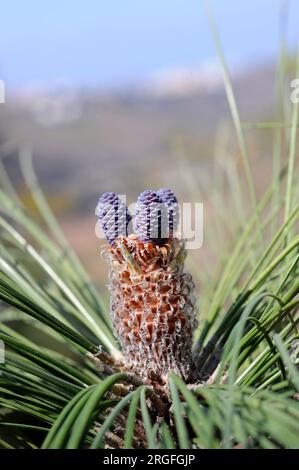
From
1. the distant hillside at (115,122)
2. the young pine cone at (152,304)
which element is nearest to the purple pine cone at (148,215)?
the young pine cone at (152,304)

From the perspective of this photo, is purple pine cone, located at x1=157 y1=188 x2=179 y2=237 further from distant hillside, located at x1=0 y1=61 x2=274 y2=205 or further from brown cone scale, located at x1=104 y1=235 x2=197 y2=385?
distant hillside, located at x1=0 y1=61 x2=274 y2=205

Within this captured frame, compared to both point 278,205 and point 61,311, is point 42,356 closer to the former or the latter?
point 61,311

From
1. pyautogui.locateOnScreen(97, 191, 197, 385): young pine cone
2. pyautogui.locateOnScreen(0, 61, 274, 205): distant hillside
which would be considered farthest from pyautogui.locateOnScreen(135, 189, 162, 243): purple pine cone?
pyautogui.locateOnScreen(0, 61, 274, 205): distant hillside

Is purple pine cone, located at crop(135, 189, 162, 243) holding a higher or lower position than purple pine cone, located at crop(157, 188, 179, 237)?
lower

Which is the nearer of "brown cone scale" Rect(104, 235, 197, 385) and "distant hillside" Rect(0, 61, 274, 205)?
"brown cone scale" Rect(104, 235, 197, 385)

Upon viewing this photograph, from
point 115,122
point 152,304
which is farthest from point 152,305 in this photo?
point 115,122

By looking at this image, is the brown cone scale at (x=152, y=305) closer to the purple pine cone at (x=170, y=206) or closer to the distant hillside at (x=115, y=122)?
the purple pine cone at (x=170, y=206)

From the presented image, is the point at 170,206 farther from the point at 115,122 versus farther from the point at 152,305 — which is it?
the point at 115,122
